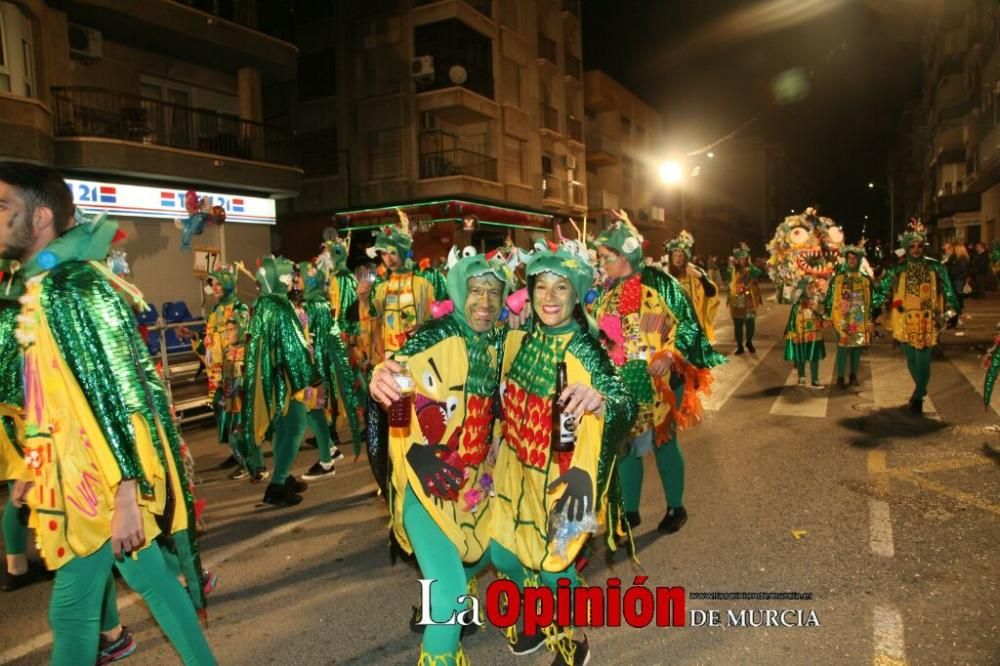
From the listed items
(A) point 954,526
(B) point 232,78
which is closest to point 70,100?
(B) point 232,78

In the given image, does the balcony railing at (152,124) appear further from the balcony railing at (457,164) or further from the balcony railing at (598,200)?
the balcony railing at (598,200)

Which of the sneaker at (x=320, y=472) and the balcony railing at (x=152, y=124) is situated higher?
the balcony railing at (x=152, y=124)

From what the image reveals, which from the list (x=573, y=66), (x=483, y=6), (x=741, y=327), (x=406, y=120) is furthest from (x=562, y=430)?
(x=573, y=66)

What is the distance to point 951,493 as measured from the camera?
217 inches

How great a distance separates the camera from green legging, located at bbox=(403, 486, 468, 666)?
265 centimetres

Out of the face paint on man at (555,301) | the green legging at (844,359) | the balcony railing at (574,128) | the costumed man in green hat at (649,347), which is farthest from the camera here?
the balcony railing at (574,128)

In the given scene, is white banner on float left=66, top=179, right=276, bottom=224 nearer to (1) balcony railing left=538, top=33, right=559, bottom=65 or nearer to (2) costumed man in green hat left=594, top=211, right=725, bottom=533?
(2) costumed man in green hat left=594, top=211, right=725, bottom=533

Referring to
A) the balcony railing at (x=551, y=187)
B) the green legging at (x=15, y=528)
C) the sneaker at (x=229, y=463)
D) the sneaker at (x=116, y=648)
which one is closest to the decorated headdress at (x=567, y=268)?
the sneaker at (x=116, y=648)

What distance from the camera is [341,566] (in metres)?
4.61

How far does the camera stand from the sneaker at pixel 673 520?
4.99 metres

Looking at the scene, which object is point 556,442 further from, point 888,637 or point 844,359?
point 844,359

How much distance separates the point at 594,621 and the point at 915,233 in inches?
282

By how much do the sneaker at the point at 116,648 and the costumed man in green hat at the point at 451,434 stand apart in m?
1.62

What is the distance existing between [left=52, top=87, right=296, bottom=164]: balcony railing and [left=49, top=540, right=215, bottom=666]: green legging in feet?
50.6
